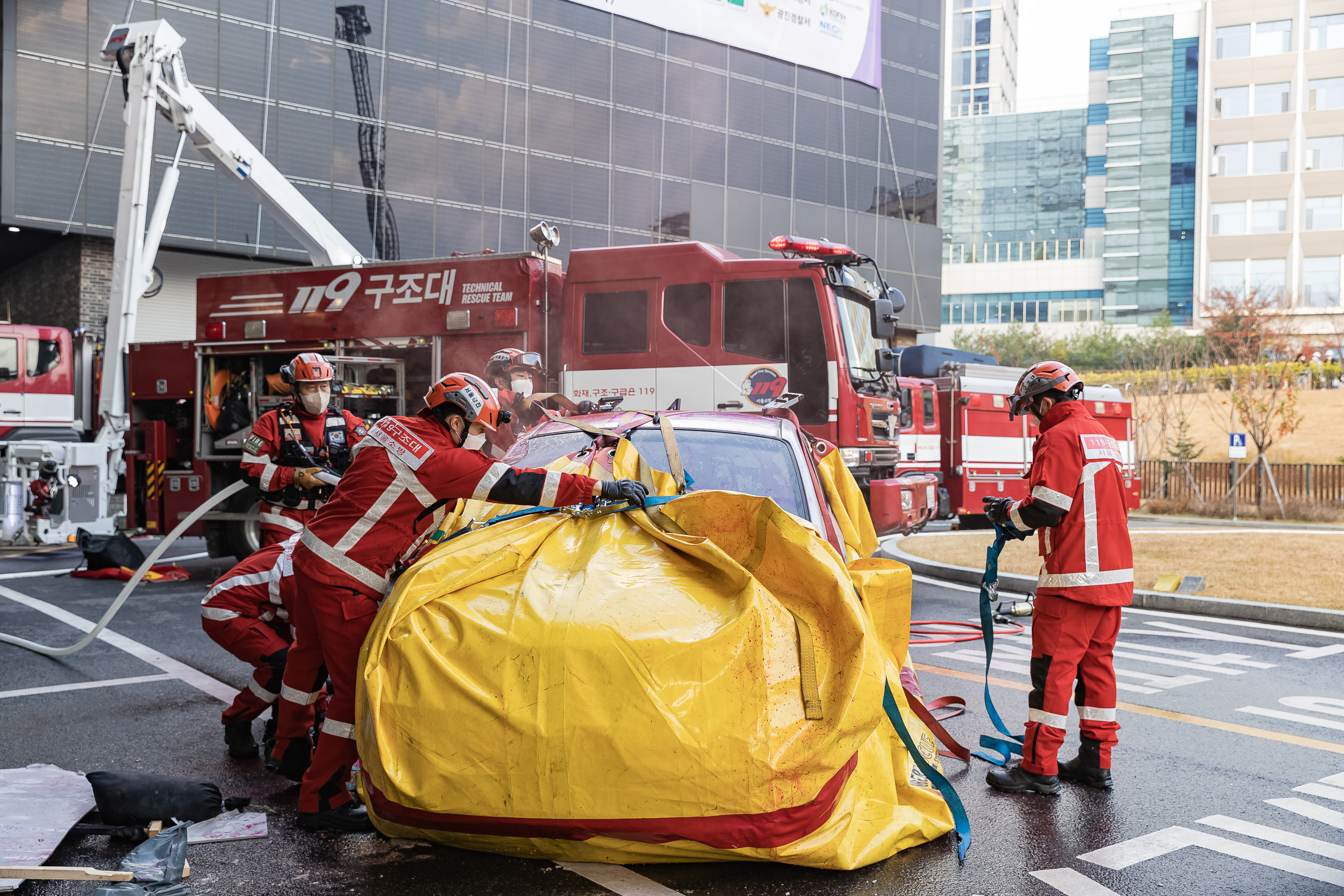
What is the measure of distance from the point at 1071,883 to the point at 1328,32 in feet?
237

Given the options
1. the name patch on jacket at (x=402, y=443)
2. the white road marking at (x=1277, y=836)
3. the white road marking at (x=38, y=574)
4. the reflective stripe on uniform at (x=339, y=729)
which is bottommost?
the white road marking at (x=38, y=574)

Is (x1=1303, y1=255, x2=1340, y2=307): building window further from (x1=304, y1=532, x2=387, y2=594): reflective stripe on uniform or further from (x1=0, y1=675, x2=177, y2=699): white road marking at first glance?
(x1=304, y1=532, x2=387, y2=594): reflective stripe on uniform

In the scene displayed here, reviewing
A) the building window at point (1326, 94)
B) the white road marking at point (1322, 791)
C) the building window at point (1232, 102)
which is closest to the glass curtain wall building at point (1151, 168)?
the building window at point (1232, 102)

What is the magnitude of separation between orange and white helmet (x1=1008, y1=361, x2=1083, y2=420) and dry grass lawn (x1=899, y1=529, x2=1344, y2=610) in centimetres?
575

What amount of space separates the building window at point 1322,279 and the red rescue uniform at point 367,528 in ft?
221

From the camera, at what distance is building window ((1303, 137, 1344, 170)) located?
2352 inches

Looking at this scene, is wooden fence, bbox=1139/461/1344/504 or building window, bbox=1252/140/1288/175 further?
building window, bbox=1252/140/1288/175

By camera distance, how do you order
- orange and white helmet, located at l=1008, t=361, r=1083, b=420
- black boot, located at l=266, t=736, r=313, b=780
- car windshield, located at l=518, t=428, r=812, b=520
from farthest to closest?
orange and white helmet, located at l=1008, t=361, r=1083, b=420, car windshield, located at l=518, t=428, r=812, b=520, black boot, located at l=266, t=736, r=313, b=780

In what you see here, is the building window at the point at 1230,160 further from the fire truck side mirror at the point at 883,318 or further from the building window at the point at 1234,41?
the fire truck side mirror at the point at 883,318

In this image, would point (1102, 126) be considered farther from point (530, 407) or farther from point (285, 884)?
point (285, 884)

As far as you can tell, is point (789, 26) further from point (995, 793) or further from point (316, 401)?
point (995, 793)

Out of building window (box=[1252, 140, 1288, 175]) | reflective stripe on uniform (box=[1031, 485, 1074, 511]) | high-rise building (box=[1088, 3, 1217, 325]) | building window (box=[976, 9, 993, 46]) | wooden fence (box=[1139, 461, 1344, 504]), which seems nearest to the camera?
reflective stripe on uniform (box=[1031, 485, 1074, 511])

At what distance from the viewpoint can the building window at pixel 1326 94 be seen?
196 ft

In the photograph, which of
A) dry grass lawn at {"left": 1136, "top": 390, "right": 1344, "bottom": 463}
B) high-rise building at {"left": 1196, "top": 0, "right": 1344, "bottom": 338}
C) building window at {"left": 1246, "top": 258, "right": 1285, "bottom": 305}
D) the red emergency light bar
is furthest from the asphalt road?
building window at {"left": 1246, "top": 258, "right": 1285, "bottom": 305}
